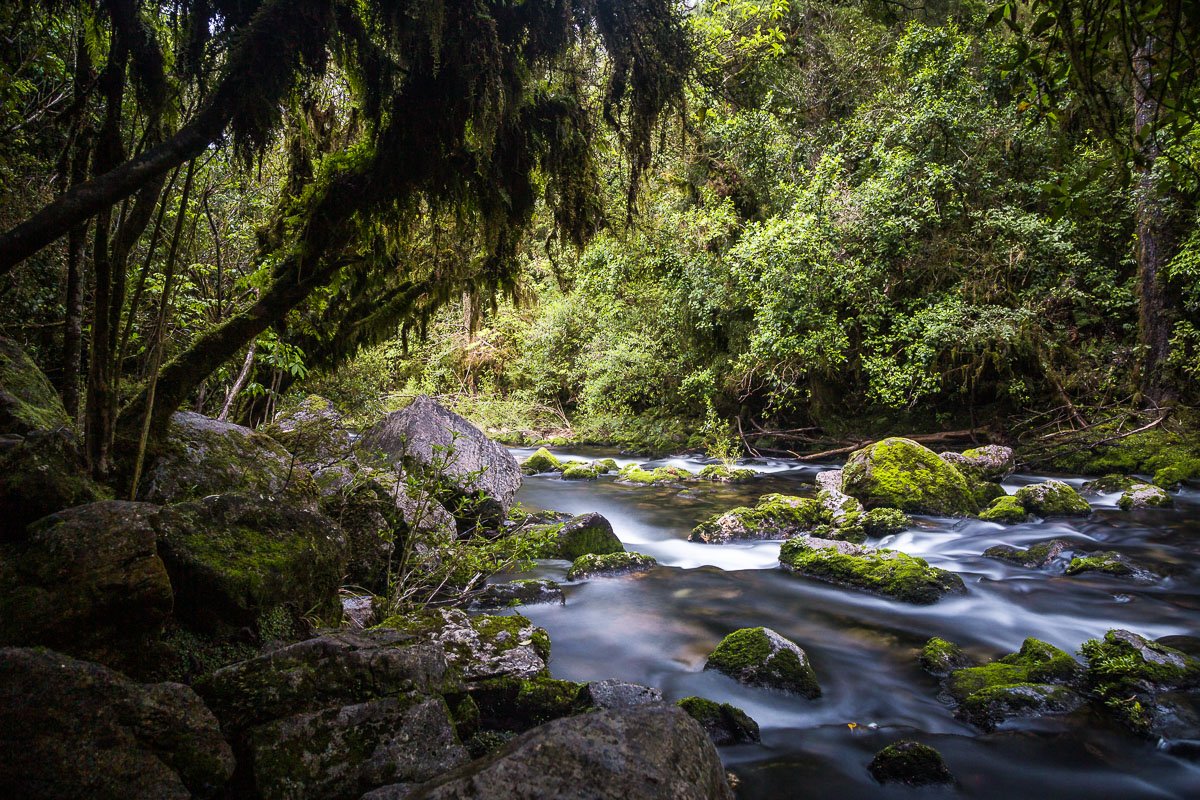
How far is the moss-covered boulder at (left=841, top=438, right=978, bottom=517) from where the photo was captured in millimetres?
8695

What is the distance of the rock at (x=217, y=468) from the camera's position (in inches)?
136

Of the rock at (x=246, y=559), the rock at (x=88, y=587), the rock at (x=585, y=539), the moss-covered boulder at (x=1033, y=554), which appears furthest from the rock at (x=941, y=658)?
the rock at (x=88, y=587)

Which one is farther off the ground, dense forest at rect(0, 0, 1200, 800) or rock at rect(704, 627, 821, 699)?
dense forest at rect(0, 0, 1200, 800)

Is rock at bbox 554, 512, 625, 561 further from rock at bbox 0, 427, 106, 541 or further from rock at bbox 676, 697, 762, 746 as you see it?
rock at bbox 0, 427, 106, 541

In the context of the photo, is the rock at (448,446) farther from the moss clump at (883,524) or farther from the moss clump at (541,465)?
the moss clump at (541,465)

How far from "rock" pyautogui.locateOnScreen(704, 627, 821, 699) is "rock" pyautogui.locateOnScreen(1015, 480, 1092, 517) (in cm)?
600

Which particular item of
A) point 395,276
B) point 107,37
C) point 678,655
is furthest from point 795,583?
point 107,37

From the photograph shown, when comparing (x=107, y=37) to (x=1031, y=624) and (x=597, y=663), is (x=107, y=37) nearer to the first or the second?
(x=597, y=663)

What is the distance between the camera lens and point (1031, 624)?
5488mm

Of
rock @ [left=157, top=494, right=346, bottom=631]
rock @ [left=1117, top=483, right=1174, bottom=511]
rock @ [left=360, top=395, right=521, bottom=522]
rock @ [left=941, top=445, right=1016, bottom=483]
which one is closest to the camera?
rock @ [left=157, top=494, right=346, bottom=631]

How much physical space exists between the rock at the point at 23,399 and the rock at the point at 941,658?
5.80 metres

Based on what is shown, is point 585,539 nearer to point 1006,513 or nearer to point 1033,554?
point 1033,554

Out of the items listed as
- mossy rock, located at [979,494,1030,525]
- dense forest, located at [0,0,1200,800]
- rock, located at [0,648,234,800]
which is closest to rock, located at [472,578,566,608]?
dense forest, located at [0,0,1200,800]

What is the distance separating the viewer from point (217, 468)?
12.3 ft
